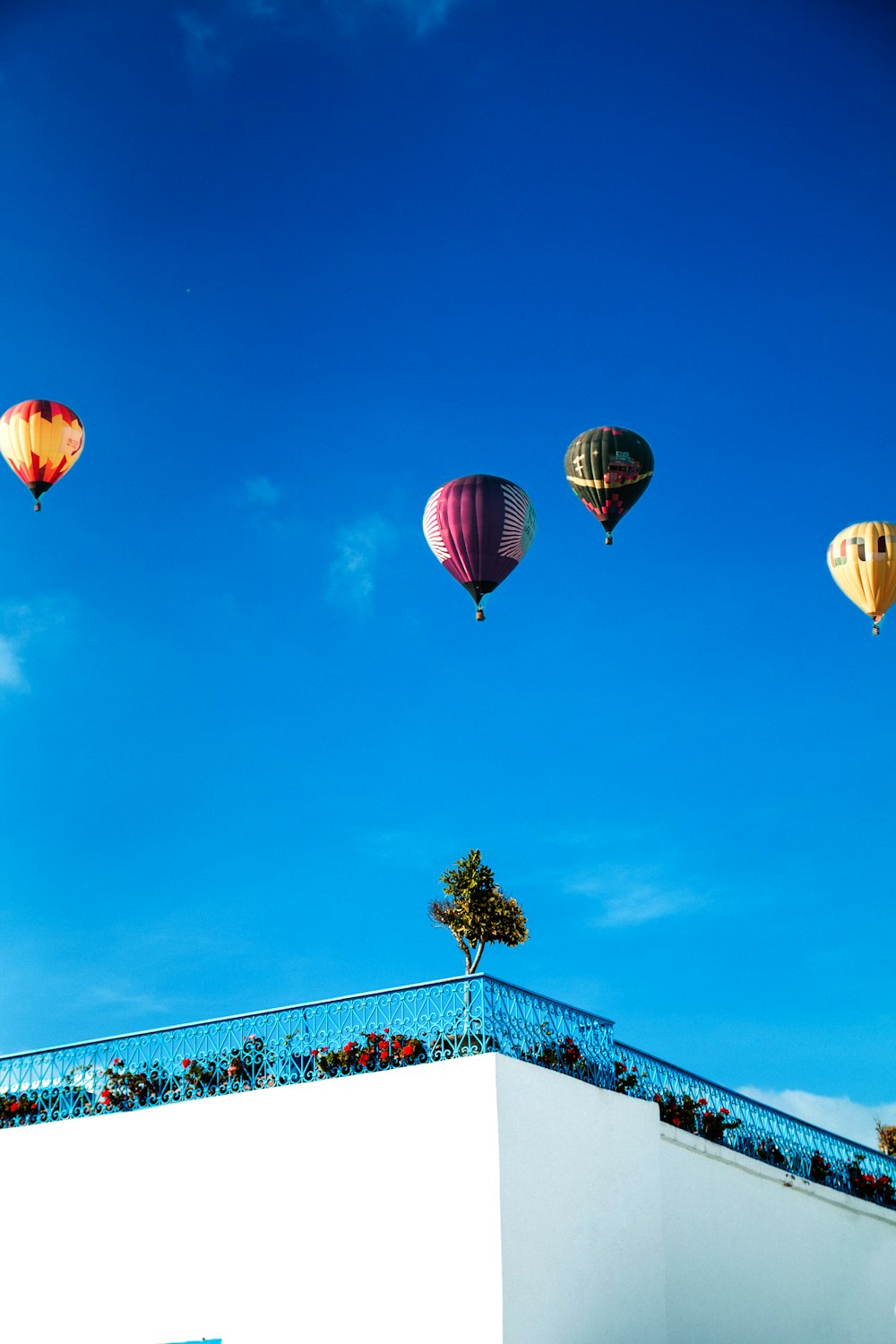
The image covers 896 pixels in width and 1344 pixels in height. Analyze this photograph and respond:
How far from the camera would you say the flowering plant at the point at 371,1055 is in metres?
14.3

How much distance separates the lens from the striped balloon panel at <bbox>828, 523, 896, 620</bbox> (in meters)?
21.8

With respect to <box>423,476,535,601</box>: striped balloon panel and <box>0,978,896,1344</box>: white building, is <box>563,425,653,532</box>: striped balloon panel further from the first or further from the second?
<box>0,978,896,1344</box>: white building

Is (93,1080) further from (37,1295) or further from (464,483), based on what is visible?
(464,483)

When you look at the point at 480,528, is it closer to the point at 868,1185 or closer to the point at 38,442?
the point at 38,442

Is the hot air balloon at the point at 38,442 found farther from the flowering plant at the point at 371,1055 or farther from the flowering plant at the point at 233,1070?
the flowering plant at the point at 371,1055

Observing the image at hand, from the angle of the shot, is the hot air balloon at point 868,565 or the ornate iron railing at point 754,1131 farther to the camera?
the hot air balloon at point 868,565

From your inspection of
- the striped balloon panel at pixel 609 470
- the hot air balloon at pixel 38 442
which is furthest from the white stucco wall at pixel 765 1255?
the hot air balloon at pixel 38 442

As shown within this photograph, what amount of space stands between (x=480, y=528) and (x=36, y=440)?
644cm

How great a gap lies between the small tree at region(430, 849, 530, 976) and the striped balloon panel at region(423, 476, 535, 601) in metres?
3.99

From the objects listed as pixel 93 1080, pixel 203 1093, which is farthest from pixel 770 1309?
pixel 93 1080

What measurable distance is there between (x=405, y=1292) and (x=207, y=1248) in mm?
2526

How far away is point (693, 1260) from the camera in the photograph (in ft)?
51.3

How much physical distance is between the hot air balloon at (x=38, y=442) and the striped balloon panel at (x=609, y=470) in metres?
7.29

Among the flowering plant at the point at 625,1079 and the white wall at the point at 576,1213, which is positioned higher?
the flowering plant at the point at 625,1079
